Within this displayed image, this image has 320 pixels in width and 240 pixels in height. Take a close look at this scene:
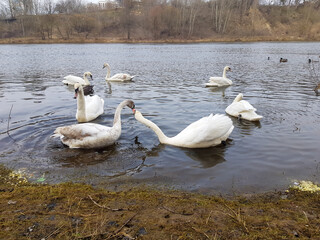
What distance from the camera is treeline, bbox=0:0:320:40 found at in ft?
206

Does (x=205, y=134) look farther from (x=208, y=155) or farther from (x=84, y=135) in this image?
(x=84, y=135)

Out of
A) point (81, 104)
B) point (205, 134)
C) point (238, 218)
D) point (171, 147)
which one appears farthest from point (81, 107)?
point (238, 218)

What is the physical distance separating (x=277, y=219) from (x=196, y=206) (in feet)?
3.54

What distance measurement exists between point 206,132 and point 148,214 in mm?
3056

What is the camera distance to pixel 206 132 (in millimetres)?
6191

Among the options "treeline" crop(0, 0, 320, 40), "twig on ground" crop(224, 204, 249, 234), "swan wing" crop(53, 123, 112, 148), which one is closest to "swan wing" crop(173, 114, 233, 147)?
"swan wing" crop(53, 123, 112, 148)

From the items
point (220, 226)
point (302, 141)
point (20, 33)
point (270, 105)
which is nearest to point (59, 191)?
point (220, 226)

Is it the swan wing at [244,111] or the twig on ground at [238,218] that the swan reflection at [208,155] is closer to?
the twig on ground at [238,218]

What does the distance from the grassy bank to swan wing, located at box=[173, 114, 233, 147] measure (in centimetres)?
201

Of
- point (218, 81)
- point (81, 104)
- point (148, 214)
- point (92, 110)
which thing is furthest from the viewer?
point (218, 81)

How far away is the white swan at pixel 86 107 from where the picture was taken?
805cm

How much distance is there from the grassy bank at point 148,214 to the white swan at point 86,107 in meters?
3.92

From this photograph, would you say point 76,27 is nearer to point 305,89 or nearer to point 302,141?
point 305,89

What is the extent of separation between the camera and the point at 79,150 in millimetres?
6508
